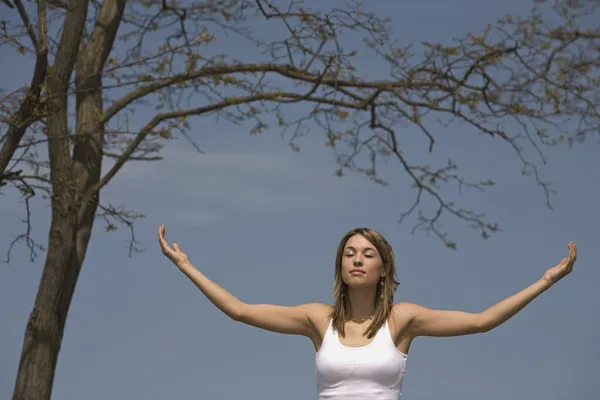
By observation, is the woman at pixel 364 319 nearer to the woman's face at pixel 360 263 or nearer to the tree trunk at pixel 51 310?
the woman's face at pixel 360 263

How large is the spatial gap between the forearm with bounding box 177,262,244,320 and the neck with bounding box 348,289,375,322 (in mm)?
543

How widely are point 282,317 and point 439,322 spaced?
740 millimetres

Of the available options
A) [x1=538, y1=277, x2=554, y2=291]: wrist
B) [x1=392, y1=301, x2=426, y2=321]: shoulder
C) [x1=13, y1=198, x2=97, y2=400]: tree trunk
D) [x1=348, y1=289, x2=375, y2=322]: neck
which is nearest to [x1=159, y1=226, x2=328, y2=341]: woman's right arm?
[x1=348, y1=289, x2=375, y2=322]: neck

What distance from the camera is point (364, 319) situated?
4.38m

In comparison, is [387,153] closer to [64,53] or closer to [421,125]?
[421,125]

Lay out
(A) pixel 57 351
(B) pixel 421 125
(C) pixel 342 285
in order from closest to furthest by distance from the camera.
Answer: (C) pixel 342 285 → (A) pixel 57 351 → (B) pixel 421 125

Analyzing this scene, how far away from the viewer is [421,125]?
38.0 feet

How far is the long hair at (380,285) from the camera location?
4.37m

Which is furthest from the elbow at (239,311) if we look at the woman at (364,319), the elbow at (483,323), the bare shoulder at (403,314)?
the elbow at (483,323)

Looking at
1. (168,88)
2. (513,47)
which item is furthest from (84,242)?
(513,47)

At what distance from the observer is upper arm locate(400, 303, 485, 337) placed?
14.1ft

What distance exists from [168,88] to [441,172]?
3522 mm

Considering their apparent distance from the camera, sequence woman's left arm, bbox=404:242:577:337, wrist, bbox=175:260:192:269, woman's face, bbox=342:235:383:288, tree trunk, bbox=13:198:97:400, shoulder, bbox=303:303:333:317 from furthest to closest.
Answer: tree trunk, bbox=13:198:97:400, wrist, bbox=175:260:192:269, shoulder, bbox=303:303:333:317, woman's face, bbox=342:235:383:288, woman's left arm, bbox=404:242:577:337

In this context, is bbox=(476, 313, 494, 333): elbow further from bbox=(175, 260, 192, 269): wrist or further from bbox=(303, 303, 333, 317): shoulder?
bbox=(175, 260, 192, 269): wrist
